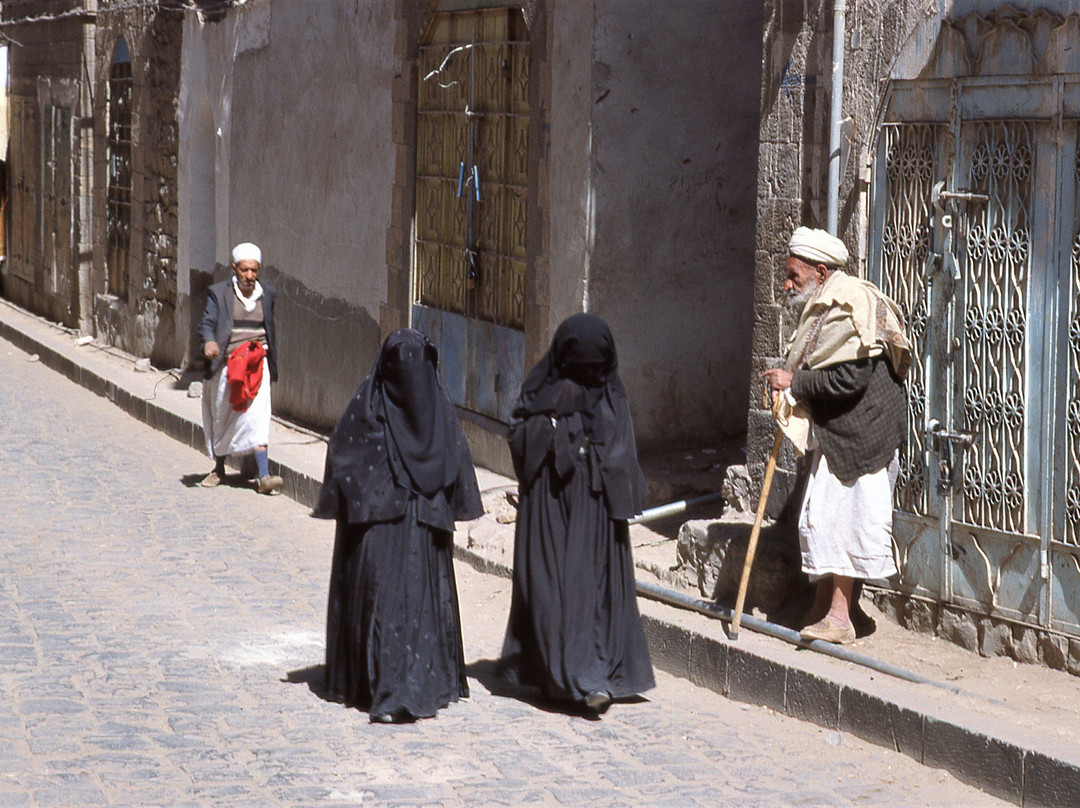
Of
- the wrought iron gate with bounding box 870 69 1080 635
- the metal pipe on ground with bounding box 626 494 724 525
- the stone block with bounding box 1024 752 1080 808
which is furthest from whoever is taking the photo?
the metal pipe on ground with bounding box 626 494 724 525

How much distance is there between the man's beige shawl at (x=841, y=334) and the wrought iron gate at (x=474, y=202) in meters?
3.81

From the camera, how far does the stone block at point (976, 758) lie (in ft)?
16.1

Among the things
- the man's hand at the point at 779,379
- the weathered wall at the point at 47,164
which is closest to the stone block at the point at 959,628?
the man's hand at the point at 779,379

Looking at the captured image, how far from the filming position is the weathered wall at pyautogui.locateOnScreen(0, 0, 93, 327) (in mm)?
19078

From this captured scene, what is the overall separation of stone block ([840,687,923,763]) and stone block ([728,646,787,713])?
0.33m

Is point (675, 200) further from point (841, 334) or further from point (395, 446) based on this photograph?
point (395, 446)

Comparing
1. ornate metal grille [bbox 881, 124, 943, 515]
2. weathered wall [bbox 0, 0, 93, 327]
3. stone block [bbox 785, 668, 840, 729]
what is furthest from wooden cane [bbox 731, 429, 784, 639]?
weathered wall [bbox 0, 0, 93, 327]

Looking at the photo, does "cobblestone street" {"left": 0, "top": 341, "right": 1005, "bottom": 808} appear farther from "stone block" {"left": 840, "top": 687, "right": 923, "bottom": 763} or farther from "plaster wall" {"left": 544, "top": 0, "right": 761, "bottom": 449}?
"plaster wall" {"left": 544, "top": 0, "right": 761, "bottom": 449}

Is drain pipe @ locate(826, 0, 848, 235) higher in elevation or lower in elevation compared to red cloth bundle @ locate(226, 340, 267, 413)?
higher

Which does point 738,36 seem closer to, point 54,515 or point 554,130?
point 554,130

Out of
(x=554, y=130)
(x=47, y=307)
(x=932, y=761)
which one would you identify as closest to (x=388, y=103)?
(x=554, y=130)

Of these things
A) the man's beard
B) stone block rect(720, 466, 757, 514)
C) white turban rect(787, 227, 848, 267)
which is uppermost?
white turban rect(787, 227, 848, 267)

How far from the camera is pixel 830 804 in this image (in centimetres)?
489

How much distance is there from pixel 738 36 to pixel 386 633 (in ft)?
15.8
